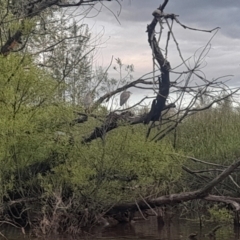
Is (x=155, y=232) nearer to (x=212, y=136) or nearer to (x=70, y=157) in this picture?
(x=70, y=157)

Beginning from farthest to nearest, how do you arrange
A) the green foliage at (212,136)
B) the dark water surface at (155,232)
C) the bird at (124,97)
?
the green foliage at (212,136) < the bird at (124,97) < the dark water surface at (155,232)

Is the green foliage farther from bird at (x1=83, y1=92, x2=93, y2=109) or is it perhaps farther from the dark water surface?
bird at (x1=83, y1=92, x2=93, y2=109)

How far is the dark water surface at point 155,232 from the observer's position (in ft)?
32.4

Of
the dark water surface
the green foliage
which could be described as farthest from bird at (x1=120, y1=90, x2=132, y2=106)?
the dark water surface

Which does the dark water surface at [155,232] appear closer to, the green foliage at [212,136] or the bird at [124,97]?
the green foliage at [212,136]

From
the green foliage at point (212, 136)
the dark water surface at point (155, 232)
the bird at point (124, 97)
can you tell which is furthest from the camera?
the green foliage at point (212, 136)

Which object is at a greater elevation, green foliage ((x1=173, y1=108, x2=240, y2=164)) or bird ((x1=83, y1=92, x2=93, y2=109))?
bird ((x1=83, y1=92, x2=93, y2=109))

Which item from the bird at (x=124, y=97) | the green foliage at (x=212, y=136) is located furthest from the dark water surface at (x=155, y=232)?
the bird at (x=124, y=97)

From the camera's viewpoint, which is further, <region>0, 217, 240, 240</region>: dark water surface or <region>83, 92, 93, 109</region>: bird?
<region>83, 92, 93, 109</region>: bird

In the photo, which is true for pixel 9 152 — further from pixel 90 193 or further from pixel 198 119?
pixel 198 119

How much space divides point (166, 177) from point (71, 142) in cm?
178

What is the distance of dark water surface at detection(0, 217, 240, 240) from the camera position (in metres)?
9.88

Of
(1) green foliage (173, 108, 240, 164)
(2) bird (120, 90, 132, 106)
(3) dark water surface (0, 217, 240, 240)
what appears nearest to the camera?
(3) dark water surface (0, 217, 240, 240)

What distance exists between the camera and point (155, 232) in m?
10.5
